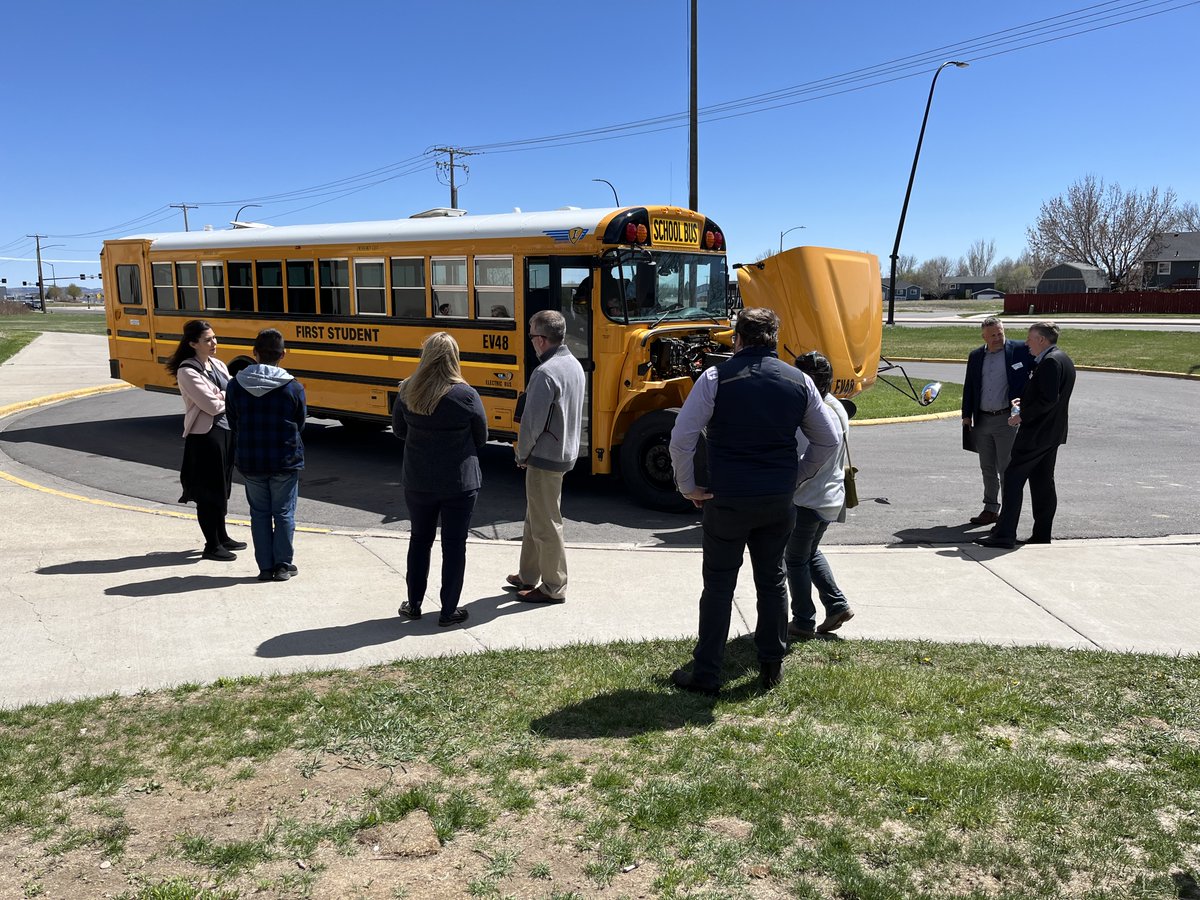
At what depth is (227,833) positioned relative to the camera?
11.3 ft

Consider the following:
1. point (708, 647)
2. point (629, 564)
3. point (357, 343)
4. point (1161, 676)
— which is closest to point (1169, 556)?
point (1161, 676)

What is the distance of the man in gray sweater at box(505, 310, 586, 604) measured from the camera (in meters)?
5.86

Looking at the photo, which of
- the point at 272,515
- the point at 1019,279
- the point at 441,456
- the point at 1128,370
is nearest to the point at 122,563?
the point at 272,515

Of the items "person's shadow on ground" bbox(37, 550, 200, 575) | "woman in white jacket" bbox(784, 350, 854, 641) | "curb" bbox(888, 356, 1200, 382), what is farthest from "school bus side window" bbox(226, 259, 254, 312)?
"curb" bbox(888, 356, 1200, 382)

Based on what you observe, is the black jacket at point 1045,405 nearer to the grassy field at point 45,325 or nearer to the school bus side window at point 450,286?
the school bus side window at point 450,286

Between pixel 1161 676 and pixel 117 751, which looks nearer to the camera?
pixel 117 751

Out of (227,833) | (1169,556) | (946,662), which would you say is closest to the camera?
(227,833)

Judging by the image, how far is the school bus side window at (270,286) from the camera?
11766 millimetres

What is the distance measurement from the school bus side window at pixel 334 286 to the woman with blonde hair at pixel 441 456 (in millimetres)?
5906

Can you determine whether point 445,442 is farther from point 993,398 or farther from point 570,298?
point 993,398

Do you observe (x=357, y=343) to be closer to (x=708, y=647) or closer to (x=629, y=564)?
Answer: (x=629, y=564)

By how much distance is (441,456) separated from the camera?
18.1ft

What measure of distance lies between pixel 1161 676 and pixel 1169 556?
275cm

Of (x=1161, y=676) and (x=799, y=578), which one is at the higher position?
(x=799, y=578)
